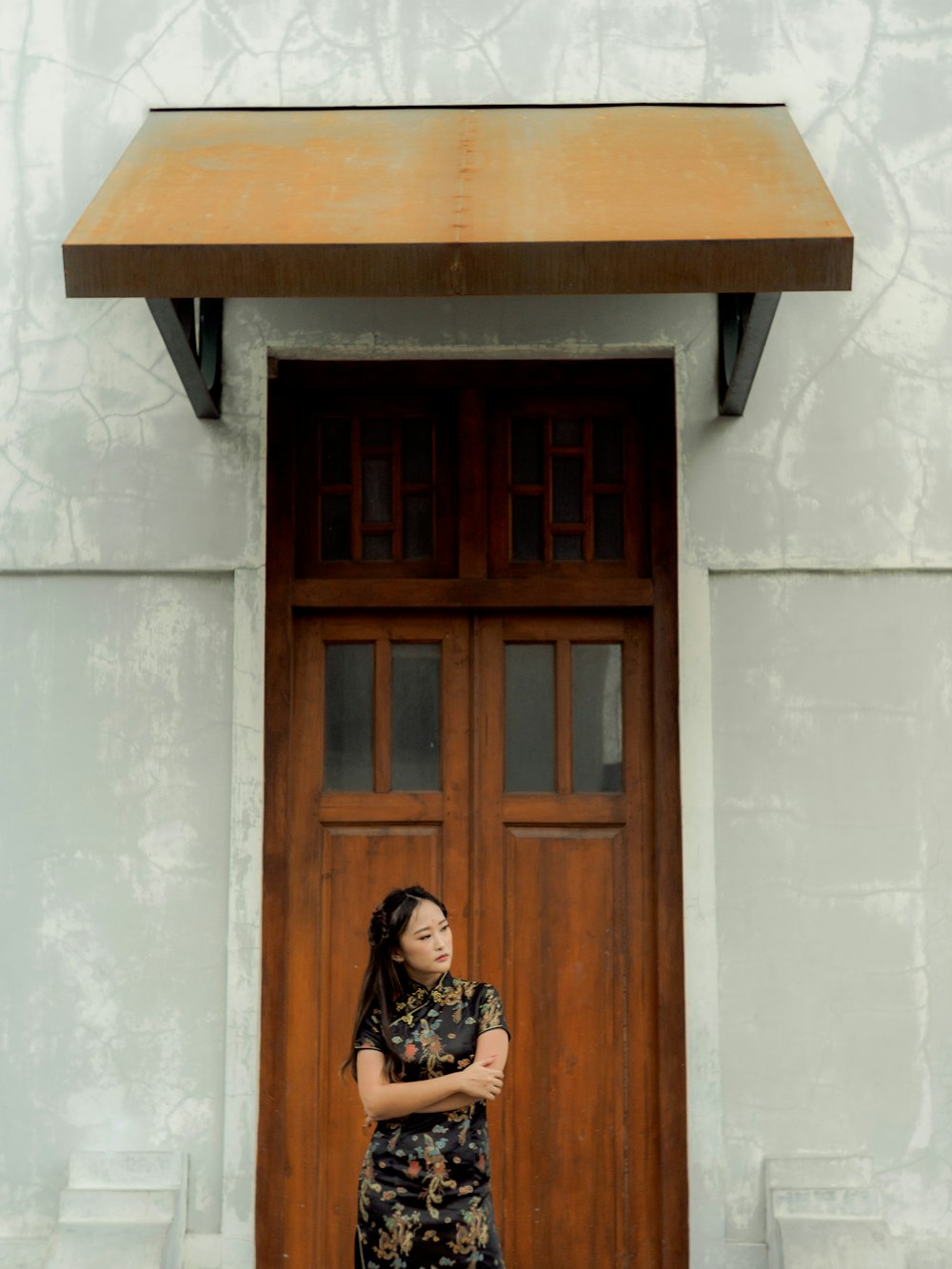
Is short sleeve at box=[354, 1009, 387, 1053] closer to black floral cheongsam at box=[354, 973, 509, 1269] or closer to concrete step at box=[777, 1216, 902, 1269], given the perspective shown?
black floral cheongsam at box=[354, 973, 509, 1269]

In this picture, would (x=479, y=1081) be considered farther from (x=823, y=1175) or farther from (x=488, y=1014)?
(x=823, y=1175)

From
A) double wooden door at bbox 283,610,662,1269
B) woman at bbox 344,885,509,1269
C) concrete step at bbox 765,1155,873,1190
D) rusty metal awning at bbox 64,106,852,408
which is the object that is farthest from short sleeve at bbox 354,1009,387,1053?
rusty metal awning at bbox 64,106,852,408

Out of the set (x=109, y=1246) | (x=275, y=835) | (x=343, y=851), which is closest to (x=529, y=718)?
(x=343, y=851)

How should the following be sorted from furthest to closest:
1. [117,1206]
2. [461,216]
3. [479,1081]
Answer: [117,1206] < [461,216] < [479,1081]

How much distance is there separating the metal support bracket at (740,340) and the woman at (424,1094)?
2.26 m

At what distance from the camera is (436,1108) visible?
4.01 metres

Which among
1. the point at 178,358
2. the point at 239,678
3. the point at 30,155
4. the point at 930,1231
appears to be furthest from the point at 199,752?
the point at 930,1231

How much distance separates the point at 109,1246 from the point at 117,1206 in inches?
5.4

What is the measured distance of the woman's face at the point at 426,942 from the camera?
4129 mm

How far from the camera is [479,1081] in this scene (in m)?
3.93

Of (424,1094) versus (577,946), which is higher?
(577,946)

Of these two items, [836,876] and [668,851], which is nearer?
[836,876]

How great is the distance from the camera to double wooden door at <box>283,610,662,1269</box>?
5.65 m

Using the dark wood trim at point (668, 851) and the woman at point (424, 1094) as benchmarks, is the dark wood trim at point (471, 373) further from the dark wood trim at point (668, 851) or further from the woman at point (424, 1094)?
the woman at point (424, 1094)
